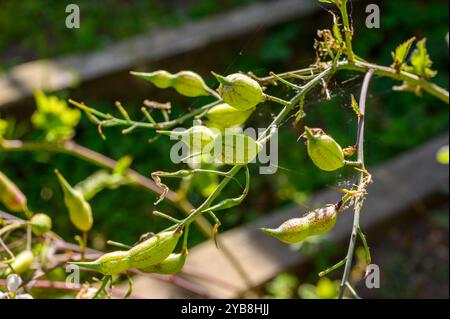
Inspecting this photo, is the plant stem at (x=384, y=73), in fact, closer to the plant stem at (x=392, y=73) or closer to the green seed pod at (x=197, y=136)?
the plant stem at (x=392, y=73)

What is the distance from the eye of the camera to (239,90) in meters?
0.61

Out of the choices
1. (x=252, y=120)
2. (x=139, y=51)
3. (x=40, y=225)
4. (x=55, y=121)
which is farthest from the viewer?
(x=139, y=51)

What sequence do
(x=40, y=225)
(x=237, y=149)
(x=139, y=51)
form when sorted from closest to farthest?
(x=237, y=149) < (x=40, y=225) < (x=139, y=51)

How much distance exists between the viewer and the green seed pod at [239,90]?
61 centimetres

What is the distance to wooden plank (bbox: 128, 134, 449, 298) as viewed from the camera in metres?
1.57

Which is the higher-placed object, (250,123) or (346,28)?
(346,28)

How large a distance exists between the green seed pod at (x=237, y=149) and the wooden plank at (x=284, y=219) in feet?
2.95

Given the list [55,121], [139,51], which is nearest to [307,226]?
[55,121]

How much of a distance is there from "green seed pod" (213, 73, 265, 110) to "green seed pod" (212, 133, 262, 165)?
4 cm

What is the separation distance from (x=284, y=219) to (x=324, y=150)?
1.20 meters

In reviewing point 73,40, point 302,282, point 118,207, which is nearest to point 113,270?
point 302,282

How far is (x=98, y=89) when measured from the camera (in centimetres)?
252

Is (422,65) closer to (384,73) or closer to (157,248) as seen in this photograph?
(384,73)
